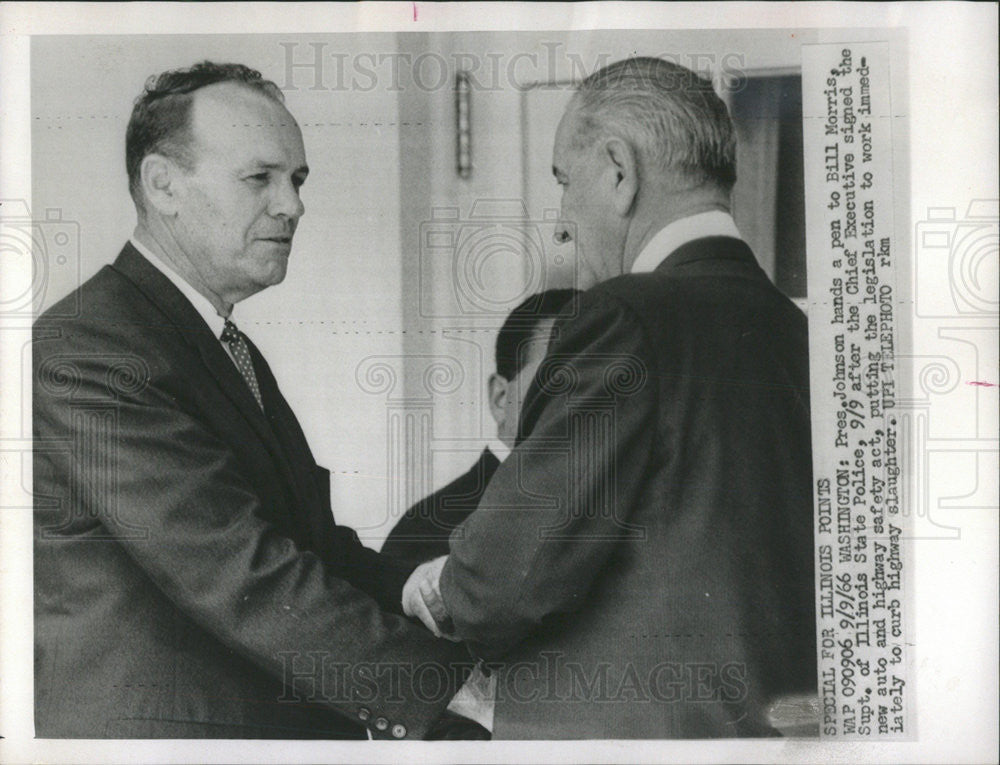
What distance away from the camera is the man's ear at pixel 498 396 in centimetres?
128

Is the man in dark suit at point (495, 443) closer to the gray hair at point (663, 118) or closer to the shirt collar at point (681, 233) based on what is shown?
the shirt collar at point (681, 233)

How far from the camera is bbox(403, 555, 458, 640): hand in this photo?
1.26 m

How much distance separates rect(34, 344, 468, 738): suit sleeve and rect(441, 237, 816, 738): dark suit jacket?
105 millimetres

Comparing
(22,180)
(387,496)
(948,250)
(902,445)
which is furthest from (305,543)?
(948,250)

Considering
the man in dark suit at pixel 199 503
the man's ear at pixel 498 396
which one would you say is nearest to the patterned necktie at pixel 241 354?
the man in dark suit at pixel 199 503

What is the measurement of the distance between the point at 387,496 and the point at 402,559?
3.3 inches

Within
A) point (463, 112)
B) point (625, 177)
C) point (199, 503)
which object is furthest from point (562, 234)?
point (199, 503)

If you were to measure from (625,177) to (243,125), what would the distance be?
51 centimetres

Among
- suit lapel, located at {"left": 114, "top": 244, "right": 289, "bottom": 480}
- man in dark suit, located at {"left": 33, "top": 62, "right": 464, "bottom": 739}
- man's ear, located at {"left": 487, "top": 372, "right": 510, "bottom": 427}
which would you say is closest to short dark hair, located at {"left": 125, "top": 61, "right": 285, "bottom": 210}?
man in dark suit, located at {"left": 33, "top": 62, "right": 464, "bottom": 739}

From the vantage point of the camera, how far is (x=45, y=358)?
4.30ft

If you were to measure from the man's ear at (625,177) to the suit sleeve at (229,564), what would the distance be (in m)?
0.60

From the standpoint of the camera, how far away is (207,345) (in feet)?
4.20

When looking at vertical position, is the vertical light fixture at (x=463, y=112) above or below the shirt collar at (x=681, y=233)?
above

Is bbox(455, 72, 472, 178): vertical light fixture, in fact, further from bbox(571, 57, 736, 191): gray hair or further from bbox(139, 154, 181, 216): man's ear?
bbox(139, 154, 181, 216): man's ear
